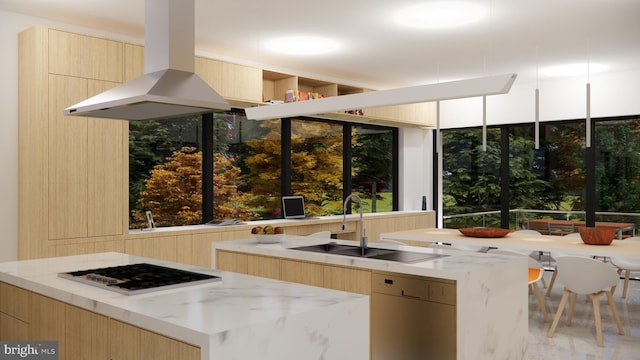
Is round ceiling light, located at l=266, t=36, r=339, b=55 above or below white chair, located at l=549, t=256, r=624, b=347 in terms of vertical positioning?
above

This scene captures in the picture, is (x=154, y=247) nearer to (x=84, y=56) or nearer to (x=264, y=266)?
(x=264, y=266)

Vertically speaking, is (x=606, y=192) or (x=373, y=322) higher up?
(x=606, y=192)

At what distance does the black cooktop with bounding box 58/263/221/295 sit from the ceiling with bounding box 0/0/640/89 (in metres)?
2.30

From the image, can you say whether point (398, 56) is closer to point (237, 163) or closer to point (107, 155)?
point (237, 163)

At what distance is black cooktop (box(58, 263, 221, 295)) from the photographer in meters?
2.41

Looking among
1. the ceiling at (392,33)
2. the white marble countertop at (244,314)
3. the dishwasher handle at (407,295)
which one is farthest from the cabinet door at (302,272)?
the ceiling at (392,33)

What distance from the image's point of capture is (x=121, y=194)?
4.89m

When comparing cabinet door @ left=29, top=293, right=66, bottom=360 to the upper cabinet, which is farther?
the upper cabinet

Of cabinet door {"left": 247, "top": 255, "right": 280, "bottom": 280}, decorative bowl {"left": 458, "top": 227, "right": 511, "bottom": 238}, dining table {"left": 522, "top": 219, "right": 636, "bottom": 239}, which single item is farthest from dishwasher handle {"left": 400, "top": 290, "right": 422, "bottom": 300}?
dining table {"left": 522, "top": 219, "right": 636, "bottom": 239}

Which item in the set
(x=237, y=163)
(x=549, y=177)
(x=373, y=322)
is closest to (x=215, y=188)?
(x=237, y=163)

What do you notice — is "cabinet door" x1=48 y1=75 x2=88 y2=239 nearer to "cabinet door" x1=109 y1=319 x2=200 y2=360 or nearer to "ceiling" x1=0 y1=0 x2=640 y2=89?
"ceiling" x1=0 y1=0 x2=640 y2=89

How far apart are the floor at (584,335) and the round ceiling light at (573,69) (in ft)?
9.09

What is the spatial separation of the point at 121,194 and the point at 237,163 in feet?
6.10

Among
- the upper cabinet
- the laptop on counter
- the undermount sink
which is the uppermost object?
the upper cabinet
